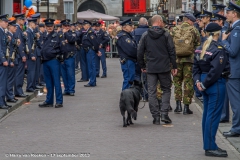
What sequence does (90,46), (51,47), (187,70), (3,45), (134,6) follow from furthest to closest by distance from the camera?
1. (134,6)
2. (90,46)
3. (51,47)
4. (3,45)
5. (187,70)

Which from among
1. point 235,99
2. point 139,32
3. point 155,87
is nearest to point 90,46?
point 139,32

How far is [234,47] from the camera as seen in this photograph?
1159cm

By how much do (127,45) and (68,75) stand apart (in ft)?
13.7

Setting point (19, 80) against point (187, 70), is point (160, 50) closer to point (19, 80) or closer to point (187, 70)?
point (187, 70)

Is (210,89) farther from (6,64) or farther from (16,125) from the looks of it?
(6,64)

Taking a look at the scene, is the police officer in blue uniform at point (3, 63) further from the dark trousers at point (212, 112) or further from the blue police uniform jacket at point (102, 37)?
the blue police uniform jacket at point (102, 37)

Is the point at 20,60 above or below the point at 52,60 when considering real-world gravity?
below

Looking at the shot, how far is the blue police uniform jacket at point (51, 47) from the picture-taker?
16547 millimetres

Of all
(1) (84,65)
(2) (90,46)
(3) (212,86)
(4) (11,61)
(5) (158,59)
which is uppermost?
(5) (158,59)

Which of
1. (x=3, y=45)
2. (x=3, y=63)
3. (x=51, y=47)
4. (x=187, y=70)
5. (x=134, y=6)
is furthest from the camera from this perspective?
(x=134, y=6)

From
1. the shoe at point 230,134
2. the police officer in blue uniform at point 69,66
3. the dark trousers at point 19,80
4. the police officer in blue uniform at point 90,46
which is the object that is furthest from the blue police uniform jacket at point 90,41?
the shoe at point 230,134

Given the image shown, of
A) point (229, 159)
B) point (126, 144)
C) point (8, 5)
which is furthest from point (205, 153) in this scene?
point (8, 5)

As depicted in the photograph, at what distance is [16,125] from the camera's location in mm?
13719

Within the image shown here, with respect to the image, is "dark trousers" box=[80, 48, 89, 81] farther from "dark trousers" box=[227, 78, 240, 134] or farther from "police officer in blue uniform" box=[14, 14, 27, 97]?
"dark trousers" box=[227, 78, 240, 134]
